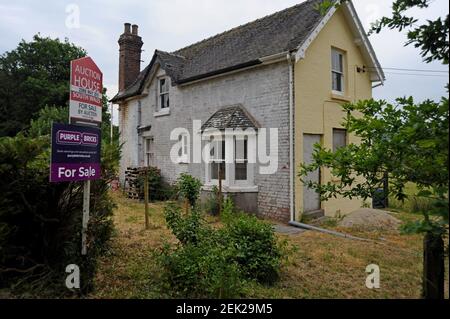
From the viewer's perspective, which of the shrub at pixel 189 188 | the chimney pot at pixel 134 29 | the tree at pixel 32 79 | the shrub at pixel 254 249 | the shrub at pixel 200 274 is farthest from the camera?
the tree at pixel 32 79

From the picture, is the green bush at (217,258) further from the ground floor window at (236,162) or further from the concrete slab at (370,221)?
the concrete slab at (370,221)

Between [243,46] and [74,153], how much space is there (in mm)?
9405

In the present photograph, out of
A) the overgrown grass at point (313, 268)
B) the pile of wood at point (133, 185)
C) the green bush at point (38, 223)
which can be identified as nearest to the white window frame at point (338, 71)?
the overgrown grass at point (313, 268)

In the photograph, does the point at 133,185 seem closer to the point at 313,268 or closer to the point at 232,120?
the point at 232,120

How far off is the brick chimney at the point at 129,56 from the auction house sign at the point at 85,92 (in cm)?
1360

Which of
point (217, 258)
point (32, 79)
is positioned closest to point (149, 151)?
point (217, 258)

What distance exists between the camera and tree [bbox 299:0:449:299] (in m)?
2.79

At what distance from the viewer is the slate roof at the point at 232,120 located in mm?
10633

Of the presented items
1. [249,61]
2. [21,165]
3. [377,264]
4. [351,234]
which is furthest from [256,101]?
[21,165]

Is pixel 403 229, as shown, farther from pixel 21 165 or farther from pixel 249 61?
pixel 249 61

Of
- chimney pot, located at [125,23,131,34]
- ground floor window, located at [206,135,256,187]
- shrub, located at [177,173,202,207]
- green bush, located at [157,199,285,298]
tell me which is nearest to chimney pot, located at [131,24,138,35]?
chimney pot, located at [125,23,131,34]

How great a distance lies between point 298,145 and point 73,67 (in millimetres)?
7181

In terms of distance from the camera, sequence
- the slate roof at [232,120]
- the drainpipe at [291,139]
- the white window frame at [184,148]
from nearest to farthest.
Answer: the drainpipe at [291,139]
the slate roof at [232,120]
the white window frame at [184,148]

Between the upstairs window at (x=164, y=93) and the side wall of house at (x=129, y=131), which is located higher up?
the upstairs window at (x=164, y=93)
